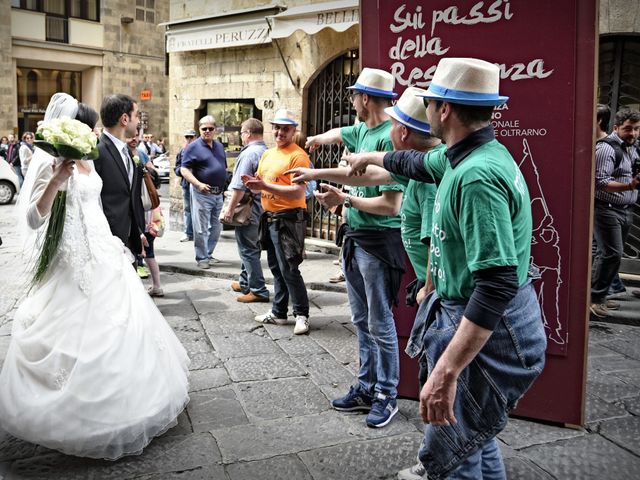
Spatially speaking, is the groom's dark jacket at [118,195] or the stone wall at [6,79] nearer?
the groom's dark jacket at [118,195]

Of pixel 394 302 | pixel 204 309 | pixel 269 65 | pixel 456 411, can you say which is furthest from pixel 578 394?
pixel 269 65

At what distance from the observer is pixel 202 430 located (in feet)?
12.0

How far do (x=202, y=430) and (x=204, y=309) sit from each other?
9.32 feet

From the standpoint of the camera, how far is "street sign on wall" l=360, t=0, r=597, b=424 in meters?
3.26

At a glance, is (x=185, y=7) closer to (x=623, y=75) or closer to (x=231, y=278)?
(x=231, y=278)

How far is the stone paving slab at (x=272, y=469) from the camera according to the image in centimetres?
312

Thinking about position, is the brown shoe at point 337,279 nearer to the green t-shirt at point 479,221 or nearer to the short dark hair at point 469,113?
the green t-shirt at point 479,221

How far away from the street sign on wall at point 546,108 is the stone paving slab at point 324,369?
4.25 ft

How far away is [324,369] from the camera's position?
15.4ft

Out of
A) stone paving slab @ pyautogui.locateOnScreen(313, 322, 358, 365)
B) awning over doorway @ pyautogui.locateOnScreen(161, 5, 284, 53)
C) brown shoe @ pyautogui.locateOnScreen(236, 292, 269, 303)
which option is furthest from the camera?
awning over doorway @ pyautogui.locateOnScreen(161, 5, 284, 53)

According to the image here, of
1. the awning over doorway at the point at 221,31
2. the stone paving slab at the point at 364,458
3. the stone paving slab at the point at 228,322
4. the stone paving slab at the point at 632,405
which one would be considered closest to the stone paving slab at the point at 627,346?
the stone paving slab at the point at 632,405

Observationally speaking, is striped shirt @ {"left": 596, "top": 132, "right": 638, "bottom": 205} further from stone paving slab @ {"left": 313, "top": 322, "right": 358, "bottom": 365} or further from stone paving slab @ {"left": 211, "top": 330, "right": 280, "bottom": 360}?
stone paving slab @ {"left": 211, "top": 330, "right": 280, "bottom": 360}

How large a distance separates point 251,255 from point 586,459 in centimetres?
400

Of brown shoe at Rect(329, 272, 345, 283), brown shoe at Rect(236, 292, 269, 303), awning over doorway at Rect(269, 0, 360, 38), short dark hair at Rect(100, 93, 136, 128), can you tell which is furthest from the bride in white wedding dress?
awning over doorway at Rect(269, 0, 360, 38)
